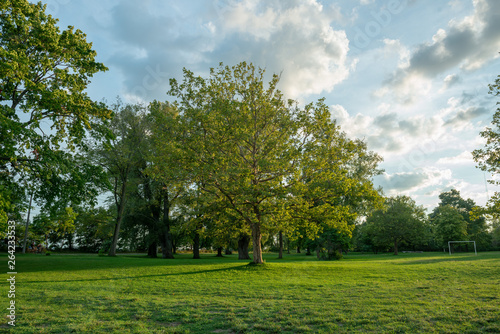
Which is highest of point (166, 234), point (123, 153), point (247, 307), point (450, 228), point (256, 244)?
point (123, 153)

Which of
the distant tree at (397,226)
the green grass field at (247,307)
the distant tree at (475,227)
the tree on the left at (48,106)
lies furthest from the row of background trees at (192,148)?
the distant tree at (475,227)

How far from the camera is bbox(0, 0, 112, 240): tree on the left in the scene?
1681 cm

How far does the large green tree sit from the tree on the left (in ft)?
21.2

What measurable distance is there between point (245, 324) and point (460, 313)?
6.48 metres

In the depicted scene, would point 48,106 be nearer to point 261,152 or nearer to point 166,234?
point 261,152

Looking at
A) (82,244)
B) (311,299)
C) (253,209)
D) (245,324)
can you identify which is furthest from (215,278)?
(82,244)

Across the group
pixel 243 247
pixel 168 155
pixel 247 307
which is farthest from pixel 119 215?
pixel 247 307

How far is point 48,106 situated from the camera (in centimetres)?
1694

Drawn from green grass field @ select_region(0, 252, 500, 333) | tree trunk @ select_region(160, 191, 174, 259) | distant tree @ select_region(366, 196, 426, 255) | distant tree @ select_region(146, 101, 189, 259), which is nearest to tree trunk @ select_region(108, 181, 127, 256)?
tree trunk @ select_region(160, 191, 174, 259)

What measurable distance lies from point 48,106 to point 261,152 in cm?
1393

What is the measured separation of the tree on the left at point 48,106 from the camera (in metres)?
16.8

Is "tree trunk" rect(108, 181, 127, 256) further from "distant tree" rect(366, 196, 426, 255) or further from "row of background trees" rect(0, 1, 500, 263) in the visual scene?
"distant tree" rect(366, 196, 426, 255)

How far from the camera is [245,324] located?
803 centimetres

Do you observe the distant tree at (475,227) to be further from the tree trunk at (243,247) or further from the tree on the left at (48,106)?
the tree on the left at (48,106)
